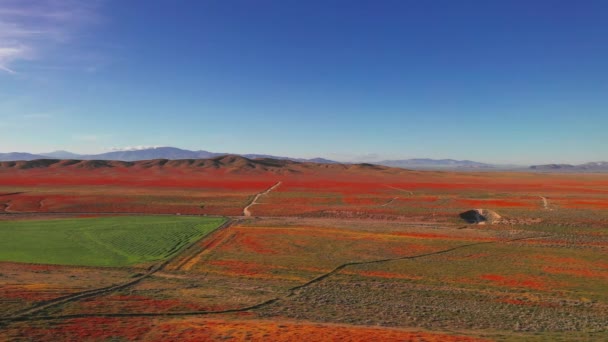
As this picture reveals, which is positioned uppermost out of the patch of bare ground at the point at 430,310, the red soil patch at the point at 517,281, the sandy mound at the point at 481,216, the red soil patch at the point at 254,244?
the sandy mound at the point at 481,216

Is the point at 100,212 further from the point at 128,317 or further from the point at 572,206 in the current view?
the point at 572,206

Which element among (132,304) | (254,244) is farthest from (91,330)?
(254,244)

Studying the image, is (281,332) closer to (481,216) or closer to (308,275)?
(308,275)

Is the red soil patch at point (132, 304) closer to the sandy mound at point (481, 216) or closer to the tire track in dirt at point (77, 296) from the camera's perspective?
the tire track in dirt at point (77, 296)

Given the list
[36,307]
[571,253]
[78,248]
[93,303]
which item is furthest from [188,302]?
[571,253]

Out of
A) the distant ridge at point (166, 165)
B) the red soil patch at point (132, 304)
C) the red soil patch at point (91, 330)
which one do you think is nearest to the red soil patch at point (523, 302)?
the red soil patch at point (132, 304)

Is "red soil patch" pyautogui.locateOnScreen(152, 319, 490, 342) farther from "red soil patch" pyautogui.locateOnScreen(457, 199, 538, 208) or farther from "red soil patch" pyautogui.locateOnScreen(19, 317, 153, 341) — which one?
"red soil patch" pyautogui.locateOnScreen(457, 199, 538, 208)
